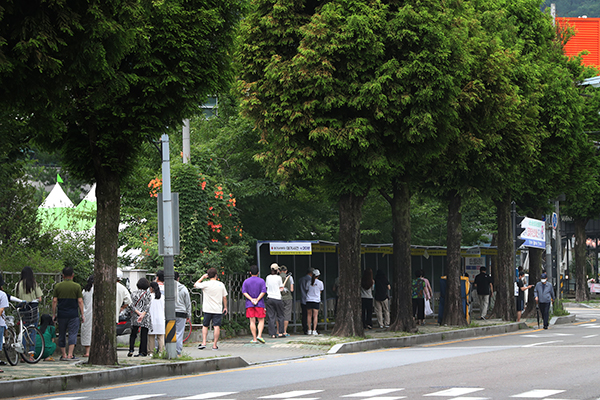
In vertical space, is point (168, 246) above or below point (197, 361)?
above

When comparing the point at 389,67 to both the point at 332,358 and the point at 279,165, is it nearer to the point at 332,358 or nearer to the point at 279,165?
the point at 279,165

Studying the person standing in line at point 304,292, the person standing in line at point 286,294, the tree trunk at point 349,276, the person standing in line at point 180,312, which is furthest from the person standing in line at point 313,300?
the person standing in line at point 180,312

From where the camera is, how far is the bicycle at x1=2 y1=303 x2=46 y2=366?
15.2 meters

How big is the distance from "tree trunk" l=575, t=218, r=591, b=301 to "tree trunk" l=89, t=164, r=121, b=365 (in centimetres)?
4339

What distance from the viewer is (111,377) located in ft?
43.8

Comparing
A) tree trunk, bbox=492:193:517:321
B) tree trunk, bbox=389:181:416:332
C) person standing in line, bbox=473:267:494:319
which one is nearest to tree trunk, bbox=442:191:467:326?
tree trunk, bbox=389:181:416:332

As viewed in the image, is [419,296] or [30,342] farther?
[419,296]

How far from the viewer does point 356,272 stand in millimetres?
21719

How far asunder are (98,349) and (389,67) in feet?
32.4

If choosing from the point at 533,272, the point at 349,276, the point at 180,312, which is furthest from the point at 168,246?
the point at 533,272

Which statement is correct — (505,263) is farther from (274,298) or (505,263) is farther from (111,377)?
(111,377)

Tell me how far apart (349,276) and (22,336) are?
28.8 feet

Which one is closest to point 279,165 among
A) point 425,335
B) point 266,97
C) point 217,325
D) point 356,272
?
point 266,97

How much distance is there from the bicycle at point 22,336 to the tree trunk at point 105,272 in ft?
5.38
